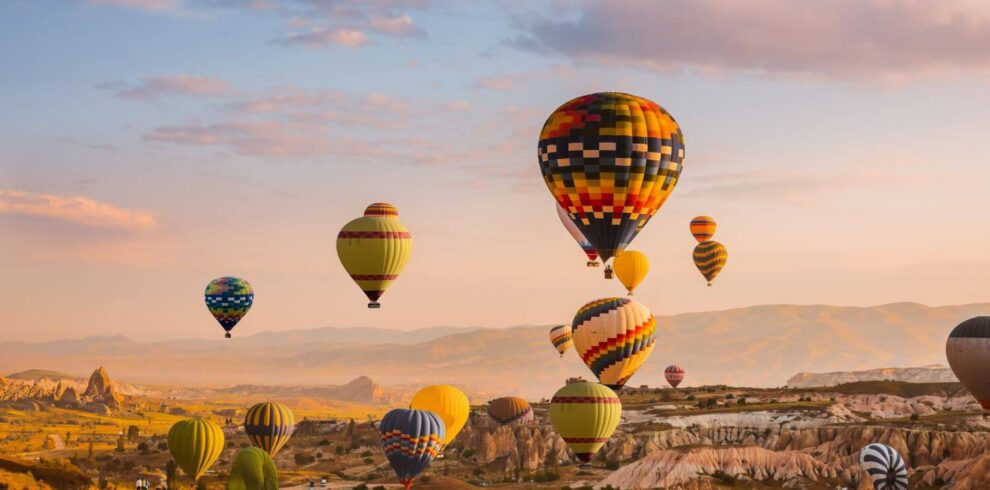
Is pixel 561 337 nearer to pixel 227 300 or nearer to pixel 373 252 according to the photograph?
pixel 227 300

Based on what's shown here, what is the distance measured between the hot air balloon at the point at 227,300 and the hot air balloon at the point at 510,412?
3999cm

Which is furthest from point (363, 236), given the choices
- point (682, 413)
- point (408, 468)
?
point (682, 413)

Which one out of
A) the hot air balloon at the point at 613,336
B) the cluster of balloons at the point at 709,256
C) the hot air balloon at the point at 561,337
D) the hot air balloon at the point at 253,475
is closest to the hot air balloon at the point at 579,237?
the hot air balloon at the point at 613,336

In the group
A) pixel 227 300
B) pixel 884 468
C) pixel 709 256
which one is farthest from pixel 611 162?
pixel 709 256

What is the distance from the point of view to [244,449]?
66812 millimetres

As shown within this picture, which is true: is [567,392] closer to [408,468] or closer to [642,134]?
[408,468]

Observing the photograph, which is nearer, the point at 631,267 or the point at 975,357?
the point at 975,357

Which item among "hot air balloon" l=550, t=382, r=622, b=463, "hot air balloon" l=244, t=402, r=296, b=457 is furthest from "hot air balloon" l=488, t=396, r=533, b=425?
"hot air balloon" l=550, t=382, r=622, b=463

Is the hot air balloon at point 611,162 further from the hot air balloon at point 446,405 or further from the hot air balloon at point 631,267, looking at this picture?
the hot air balloon at point 631,267

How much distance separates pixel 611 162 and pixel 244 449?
28.3m

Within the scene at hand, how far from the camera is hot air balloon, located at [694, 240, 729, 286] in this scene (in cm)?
15862

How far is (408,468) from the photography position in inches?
3976

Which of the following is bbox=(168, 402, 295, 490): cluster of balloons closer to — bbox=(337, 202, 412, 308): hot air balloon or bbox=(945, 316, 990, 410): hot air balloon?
bbox=(337, 202, 412, 308): hot air balloon

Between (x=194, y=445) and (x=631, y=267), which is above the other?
(x=631, y=267)
